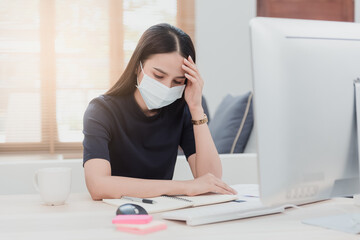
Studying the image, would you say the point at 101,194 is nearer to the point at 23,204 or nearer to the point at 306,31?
the point at 23,204

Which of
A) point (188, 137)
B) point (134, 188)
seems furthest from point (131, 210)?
point (188, 137)

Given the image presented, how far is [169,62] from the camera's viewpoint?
51.4 inches

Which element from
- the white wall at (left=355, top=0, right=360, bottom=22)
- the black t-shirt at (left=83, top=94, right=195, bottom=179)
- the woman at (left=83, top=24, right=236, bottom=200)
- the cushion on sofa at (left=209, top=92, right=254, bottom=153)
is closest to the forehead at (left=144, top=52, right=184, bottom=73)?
the woman at (left=83, top=24, right=236, bottom=200)

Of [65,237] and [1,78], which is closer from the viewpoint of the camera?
[65,237]

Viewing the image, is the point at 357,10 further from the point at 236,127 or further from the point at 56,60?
the point at 56,60

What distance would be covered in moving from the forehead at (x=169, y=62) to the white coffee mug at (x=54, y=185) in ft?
1.47

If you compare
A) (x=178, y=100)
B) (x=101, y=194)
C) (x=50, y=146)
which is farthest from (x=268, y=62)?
(x=50, y=146)

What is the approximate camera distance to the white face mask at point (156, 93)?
135cm

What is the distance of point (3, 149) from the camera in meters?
3.69

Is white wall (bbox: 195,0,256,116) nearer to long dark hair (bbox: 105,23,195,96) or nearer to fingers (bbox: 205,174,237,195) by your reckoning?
long dark hair (bbox: 105,23,195,96)

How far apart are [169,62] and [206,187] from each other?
0.42 metres

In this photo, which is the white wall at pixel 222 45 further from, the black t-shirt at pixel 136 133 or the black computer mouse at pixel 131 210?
the black computer mouse at pixel 131 210

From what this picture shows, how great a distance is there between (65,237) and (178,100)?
2.75 feet

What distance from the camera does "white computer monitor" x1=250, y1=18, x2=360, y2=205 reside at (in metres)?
0.68
